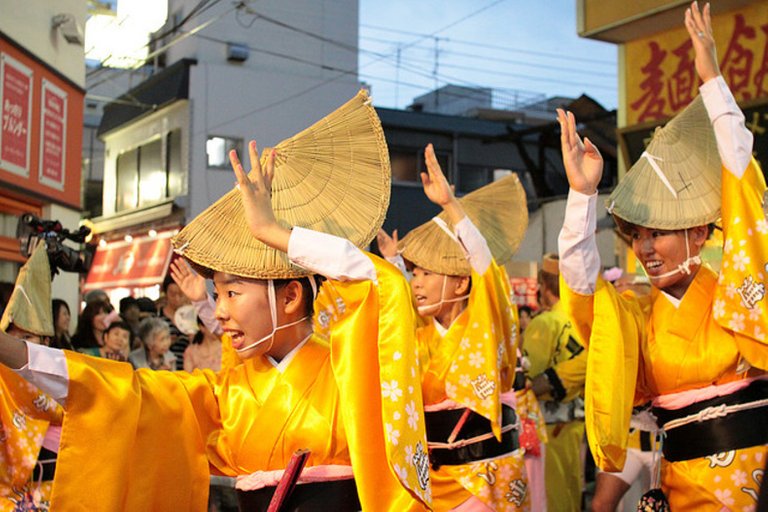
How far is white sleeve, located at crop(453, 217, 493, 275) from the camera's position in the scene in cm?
458

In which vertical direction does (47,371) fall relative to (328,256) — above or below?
below

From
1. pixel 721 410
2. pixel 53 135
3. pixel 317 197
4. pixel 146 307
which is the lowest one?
pixel 721 410

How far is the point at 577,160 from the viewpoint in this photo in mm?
3545

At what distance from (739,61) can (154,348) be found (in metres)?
6.76

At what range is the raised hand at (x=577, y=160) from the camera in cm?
351

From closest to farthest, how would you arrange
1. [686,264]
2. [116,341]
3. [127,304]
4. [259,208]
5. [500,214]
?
[259,208] < [686,264] < [500,214] < [116,341] < [127,304]

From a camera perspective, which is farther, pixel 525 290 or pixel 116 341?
pixel 525 290

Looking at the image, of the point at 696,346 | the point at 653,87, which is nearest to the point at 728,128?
→ the point at 696,346

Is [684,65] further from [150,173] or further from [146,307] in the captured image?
[150,173]

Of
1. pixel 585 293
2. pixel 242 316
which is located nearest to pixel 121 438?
pixel 242 316

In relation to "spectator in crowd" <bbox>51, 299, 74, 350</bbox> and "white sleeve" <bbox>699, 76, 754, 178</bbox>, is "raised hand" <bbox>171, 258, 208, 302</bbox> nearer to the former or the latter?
"spectator in crowd" <bbox>51, 299, 74, 350</bbox>

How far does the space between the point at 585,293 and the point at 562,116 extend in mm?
761

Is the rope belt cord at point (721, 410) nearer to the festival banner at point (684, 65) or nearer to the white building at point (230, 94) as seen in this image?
the festival banner at point (684, 65)

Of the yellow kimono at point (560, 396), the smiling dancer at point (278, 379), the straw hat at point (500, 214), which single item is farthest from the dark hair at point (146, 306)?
the smiling dancer at point (278, 379)
